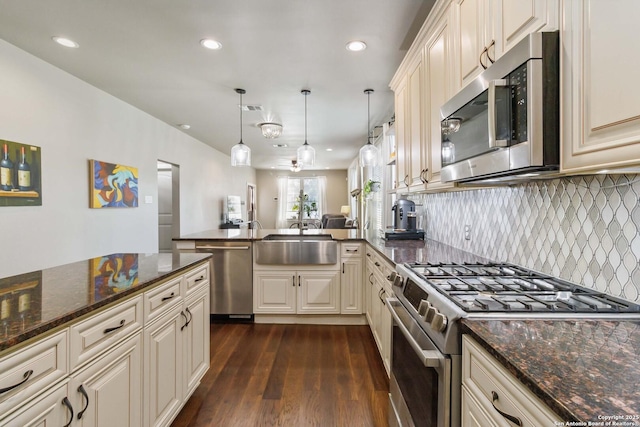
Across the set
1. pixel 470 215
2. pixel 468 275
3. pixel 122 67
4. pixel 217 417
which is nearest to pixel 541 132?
pixel 468 275

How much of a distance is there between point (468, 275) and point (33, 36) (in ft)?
11.5

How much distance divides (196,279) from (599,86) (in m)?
2.01

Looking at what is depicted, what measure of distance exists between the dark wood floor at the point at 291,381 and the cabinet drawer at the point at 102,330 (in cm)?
90

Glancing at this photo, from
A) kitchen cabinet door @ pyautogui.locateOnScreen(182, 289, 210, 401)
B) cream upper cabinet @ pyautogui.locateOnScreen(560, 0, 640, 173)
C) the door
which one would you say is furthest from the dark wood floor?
cream upper cabinet @ pyautogui.locateOnScreen(560, 0, 640, 173)

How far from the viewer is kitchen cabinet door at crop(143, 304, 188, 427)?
4.71 ft

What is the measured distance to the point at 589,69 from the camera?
33.9 inches

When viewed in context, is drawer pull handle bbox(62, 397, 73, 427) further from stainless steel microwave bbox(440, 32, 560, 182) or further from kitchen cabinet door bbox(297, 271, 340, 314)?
kitchen cabinet door bbox(297, 271, 340, 314)

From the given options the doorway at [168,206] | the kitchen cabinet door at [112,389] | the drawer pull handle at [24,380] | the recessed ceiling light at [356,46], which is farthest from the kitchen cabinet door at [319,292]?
the doorway at [168,206]

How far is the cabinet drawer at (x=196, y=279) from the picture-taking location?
184 centimetres

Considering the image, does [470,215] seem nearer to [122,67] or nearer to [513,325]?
[513,325]

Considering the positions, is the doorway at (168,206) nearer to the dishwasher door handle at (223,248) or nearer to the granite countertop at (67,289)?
the dishwasher door handle at (223,248)

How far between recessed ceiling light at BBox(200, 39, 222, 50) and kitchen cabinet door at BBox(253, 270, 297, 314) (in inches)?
82.5

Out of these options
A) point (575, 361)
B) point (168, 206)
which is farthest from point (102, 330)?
point (168, 206)

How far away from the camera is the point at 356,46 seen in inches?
101
